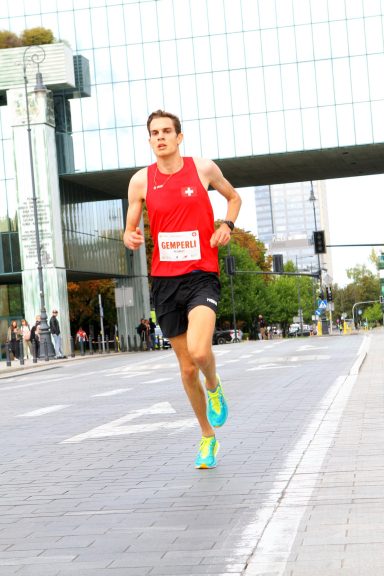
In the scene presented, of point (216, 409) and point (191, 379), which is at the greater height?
point (191, 379)

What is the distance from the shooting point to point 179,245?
7.98m

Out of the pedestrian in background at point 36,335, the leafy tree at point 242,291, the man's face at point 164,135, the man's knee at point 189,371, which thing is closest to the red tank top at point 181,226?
the man's face at point 164,135

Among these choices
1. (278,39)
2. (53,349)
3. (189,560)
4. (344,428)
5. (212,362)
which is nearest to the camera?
(189,560)

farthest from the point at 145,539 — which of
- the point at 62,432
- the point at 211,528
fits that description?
the point at 62,432

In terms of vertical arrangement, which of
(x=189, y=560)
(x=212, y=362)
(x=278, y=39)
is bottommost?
(x=189, y=560)

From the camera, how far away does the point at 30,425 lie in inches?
512

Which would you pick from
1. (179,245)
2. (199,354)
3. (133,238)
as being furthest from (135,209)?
(199,354)

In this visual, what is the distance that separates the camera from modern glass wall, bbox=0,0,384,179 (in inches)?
2126

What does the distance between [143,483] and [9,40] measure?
168ft

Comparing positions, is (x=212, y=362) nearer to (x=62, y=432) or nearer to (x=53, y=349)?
(x=62, y=432)

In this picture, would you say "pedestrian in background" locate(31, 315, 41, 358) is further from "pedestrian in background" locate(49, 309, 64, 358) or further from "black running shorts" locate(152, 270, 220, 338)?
"black running shorts" locate(152, 270, 220, 338)

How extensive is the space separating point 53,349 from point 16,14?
63.3 feet

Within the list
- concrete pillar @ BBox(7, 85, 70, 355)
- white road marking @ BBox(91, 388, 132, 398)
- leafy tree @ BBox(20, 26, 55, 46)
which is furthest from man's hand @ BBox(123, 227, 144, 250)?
leafy tree @ BBox(20, 26, 55, 46)

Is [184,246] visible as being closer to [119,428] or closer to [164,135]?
[164,135]
